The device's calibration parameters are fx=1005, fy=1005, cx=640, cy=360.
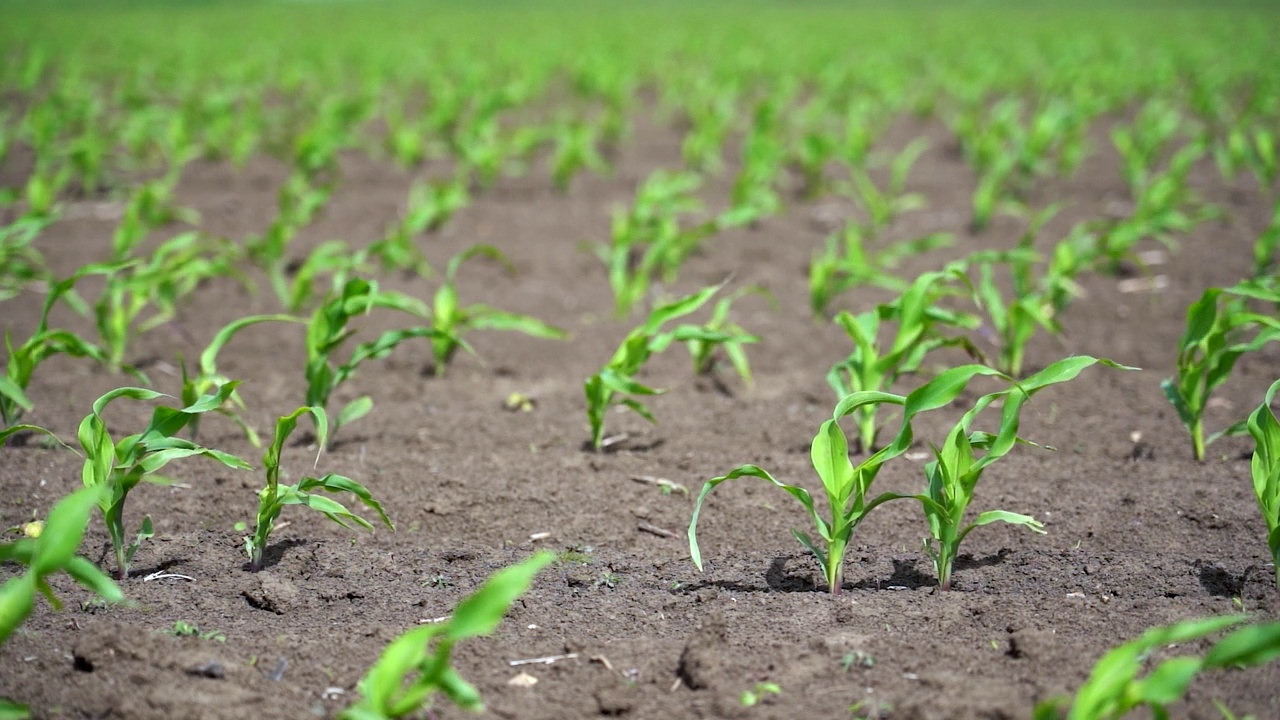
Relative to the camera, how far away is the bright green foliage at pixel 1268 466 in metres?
2.12

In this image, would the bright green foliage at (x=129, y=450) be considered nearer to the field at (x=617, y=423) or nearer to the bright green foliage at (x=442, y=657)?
the field at (x=617, y=423)

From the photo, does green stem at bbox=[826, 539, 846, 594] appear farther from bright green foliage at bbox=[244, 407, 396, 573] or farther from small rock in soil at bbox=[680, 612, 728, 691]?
bright green foliage at bbox=[244, 407, 396, 573]

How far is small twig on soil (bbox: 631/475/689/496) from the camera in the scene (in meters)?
2.86

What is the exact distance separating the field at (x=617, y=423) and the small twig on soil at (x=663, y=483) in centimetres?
1

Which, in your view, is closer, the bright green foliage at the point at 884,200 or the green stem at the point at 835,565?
the green stem at the point at 835,565

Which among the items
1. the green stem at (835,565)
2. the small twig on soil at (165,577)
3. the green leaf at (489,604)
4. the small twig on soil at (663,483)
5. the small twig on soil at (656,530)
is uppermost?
the green leaf at (489,604)

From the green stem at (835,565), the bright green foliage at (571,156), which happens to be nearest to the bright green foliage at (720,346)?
the green stem at (835,565)

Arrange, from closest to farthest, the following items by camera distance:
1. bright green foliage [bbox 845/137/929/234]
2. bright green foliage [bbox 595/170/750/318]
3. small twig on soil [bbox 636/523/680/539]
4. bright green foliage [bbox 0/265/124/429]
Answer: small twig on soil [bbox 636/523/680/539], bright green foliage [bbox 0/265/124/429], bright green foliage [bbox 595/170/750/318], bright green foliage [bbox 845/137/929/234]

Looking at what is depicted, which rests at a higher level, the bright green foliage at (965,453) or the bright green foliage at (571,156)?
the bright green foliage at (571,156)

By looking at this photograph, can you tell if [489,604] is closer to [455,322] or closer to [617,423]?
[617,423]

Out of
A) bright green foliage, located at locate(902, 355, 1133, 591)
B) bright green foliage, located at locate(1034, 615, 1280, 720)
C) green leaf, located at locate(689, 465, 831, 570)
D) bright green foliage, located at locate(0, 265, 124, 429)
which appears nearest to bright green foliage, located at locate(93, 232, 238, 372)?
bright green foliage, located at locate(0, 265, 124, 429)

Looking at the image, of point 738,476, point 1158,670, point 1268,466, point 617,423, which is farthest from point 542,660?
point 1268,466

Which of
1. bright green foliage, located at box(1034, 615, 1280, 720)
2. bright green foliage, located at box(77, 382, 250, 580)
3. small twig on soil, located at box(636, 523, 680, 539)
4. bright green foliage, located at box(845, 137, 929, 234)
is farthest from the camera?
bright green foliage, located at box(845, 137, 929, 234)

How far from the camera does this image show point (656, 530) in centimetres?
264
